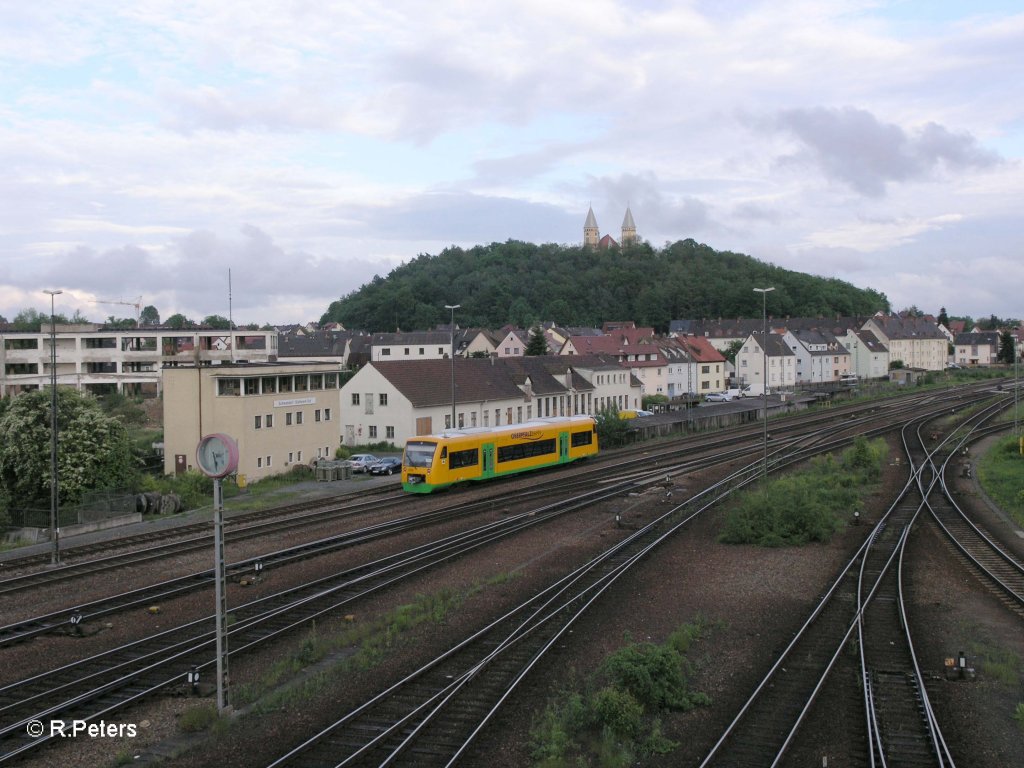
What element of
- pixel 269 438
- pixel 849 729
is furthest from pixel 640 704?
pixel 269 438

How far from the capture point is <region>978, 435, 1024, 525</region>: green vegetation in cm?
3288

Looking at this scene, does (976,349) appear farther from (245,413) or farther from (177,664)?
(177,664)

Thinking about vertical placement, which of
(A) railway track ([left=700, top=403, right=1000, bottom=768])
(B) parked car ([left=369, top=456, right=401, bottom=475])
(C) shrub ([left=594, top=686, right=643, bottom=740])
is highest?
(B) parked car ([left=369, top=456, right=401, bottom=475])

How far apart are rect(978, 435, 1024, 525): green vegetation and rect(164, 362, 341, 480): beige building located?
30.1 meters

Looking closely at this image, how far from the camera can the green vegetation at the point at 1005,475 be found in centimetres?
3288

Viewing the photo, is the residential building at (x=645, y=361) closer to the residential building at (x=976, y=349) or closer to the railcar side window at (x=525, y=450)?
the railcar side window at (x=525, y=450)

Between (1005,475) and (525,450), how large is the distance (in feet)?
68.0

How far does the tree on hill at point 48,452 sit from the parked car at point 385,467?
11665 millimetres

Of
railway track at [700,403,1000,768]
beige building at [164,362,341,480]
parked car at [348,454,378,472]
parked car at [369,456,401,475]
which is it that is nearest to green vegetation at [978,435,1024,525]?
railway track at [700,403,1000,768]

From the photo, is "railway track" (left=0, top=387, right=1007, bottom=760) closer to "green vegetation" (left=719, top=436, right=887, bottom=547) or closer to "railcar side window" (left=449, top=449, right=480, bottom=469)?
"green vegetation" (left=719, top=436, right=887, bottom=547)

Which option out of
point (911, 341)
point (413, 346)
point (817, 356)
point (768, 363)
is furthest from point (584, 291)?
point (413, 346)

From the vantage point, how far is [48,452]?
34.5 meters

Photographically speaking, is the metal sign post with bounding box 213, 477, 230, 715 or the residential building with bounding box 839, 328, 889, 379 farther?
the residential building with bounding box 839, 328, 889, 379

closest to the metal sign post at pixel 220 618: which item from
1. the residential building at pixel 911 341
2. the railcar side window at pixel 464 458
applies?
the railcar side window at pixel 464 458
